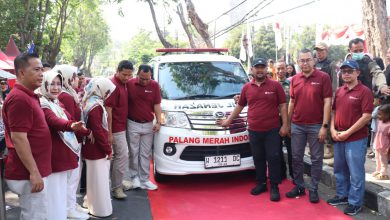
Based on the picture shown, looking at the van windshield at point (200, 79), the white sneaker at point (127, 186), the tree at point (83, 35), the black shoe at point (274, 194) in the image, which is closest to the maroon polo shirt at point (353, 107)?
the black shoe at point (274, 194)

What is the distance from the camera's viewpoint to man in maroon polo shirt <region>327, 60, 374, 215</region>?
433cm

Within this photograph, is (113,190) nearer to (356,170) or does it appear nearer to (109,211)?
(109,211)

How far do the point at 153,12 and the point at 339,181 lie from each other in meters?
12.3

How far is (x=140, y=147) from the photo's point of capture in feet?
18.2

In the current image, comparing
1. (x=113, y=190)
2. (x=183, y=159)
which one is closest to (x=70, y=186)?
(x=113, y=190)

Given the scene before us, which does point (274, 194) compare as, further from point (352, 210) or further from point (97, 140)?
point (97, 140)

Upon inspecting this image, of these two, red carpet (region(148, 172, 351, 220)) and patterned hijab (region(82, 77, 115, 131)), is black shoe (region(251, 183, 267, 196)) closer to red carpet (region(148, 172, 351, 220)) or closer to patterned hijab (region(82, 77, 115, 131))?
red carpet (region(148, 172, 351, 220))

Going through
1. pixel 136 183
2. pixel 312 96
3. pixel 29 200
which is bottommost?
pixel 136 183

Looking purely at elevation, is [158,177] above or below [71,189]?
below

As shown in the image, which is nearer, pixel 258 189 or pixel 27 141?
pixel 27 141

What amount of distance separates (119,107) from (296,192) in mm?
2633

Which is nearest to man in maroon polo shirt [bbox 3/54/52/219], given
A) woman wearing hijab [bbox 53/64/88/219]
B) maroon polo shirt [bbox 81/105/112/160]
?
woman wearing hijab [bbox 53/64/88/219]

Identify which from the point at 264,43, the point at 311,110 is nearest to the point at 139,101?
the point at 311,110

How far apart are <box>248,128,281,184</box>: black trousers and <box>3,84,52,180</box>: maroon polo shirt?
2777 millimetres
